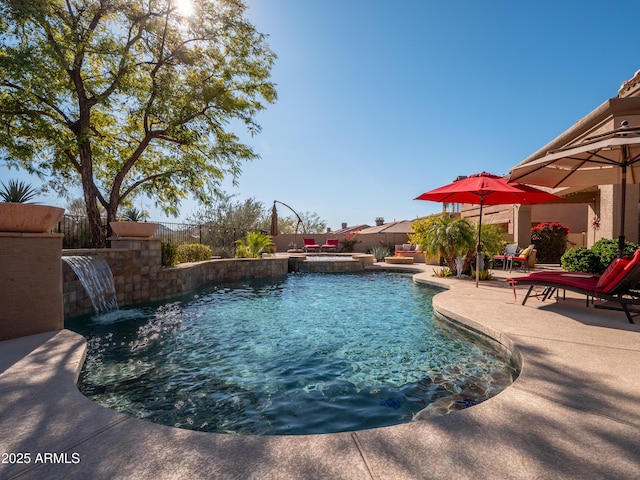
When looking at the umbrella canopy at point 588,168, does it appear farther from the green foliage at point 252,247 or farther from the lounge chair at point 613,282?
the green foliage at point 252,247

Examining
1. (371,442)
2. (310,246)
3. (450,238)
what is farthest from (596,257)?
(310,246)

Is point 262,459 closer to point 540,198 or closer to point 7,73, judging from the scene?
point 540,198

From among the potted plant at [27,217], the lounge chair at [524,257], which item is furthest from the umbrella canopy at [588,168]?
the potted plant at [27,217]

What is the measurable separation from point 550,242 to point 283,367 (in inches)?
638

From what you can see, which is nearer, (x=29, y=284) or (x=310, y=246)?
(x=29, y=284)

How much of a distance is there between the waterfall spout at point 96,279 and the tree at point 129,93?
12.6ft

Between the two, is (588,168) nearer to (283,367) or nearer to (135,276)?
(283,367)

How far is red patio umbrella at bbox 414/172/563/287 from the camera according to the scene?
7.14m

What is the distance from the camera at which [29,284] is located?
3990mm

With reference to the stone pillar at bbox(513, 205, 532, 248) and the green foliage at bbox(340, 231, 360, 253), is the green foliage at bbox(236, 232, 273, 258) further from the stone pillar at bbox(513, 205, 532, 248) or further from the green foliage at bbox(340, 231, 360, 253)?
the stone pillar at bbox(513, 205, 532, 248)

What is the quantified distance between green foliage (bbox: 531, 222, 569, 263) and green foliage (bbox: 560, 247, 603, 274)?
828cm

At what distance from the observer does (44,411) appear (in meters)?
2.16

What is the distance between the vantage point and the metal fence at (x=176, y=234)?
9792 millimetres

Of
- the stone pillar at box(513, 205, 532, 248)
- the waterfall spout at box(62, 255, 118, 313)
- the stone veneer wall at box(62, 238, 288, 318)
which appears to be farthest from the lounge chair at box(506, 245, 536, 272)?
the waterfall spout at box(62, 255, 118, 313)
